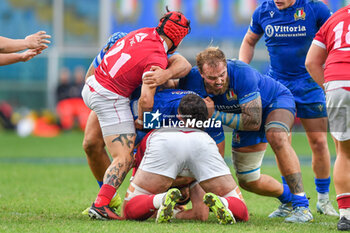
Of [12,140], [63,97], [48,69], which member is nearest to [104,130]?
[12,140]

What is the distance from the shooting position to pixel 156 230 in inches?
211

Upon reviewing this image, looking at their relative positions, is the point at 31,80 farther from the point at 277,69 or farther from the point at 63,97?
the point at 277,69

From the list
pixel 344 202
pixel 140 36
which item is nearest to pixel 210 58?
pixel 140 36

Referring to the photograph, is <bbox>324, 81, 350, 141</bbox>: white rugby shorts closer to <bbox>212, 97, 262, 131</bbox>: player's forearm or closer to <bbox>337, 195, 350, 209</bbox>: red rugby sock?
<bbox>337, 195, 350, 209</bbox>: red rugby sock

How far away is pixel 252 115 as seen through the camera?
643 centimetres

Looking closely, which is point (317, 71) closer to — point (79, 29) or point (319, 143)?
point (319, 143)

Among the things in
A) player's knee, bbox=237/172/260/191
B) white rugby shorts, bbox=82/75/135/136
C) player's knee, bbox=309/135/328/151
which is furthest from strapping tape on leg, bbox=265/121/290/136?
white rugby shorts, bbox=82/75/135/136

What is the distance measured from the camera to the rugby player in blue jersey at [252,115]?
6.36 m

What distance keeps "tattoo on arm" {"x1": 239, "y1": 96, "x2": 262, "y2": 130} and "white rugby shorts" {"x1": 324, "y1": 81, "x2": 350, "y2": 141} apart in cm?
Answer: 97

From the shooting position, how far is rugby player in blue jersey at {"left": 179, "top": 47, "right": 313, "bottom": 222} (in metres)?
6.36

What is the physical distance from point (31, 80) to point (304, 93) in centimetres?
1793

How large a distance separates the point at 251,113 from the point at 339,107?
3.61 feet

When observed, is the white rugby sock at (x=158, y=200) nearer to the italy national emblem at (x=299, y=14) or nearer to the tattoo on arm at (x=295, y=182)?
the tattoo on arm at (x=295, y=182)

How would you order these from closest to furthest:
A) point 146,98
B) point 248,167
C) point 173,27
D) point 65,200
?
point 146,98 < point 173,27 < point 248,167 < point 65,200
